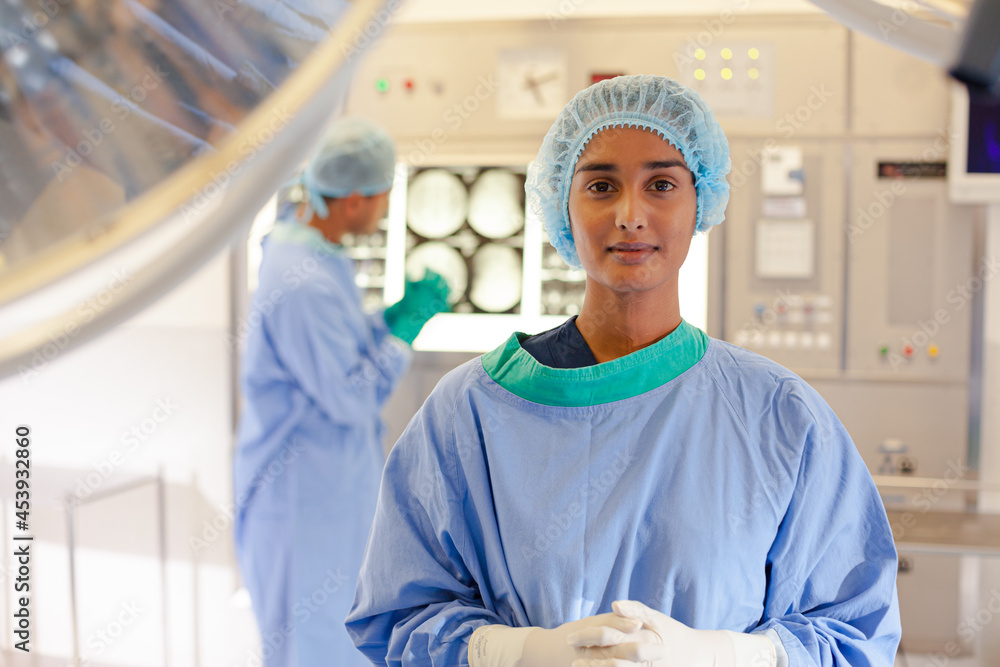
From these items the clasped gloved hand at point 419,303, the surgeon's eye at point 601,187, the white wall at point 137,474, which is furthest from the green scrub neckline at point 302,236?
the surgeon's eye at point 601,187

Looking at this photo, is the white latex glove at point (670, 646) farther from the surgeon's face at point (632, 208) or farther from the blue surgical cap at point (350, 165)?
the blue surgical cap at point (350, 165)

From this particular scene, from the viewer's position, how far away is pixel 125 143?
919mm

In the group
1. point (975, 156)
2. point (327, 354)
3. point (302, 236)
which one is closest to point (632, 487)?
point (327, 354)

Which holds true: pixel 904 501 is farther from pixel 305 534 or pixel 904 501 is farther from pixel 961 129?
pixel 305 534

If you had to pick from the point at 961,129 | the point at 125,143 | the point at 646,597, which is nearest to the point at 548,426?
the point at 646,597

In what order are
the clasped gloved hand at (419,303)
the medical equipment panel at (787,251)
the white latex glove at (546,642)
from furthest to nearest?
the medical equipment panel at (787,251), the clasped gloved hand at (419,303), the white latex glove at (546,642)

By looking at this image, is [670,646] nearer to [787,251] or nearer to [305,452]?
[305,452]

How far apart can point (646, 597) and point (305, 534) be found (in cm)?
136

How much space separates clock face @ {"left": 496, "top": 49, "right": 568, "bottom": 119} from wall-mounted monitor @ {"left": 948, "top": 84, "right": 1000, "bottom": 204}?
1.24 metres

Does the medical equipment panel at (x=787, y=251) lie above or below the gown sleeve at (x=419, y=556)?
above

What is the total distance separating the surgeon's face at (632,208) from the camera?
2.98 feet

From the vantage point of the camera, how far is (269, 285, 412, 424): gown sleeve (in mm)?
1982

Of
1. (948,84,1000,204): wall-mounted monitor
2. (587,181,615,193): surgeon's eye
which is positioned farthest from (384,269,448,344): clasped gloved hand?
(948,84,1000,204): wall-mounted monitor

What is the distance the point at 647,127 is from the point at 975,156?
1.87 meters
